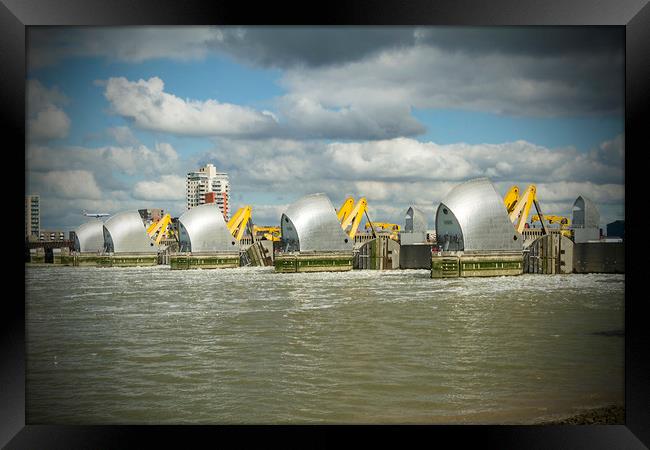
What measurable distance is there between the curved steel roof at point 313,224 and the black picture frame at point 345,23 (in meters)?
34.5

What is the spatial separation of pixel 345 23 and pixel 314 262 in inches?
1377

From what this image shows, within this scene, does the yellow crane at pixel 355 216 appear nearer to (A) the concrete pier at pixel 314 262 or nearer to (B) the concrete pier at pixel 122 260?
(A) the concrete pier at pixel 314 262

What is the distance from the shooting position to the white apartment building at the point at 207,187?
130ft

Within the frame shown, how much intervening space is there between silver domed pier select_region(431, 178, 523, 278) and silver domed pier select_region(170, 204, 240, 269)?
18971 millimetres

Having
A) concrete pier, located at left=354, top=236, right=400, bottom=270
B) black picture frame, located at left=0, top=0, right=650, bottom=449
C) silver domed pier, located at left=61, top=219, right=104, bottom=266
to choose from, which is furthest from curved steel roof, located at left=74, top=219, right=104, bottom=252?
black picture frame, located at left=0, top=0, right=650, bottom=449

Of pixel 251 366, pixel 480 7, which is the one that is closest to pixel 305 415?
pixel 251 366

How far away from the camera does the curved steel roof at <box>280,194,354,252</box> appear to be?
41.1m

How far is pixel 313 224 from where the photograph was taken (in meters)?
41.2

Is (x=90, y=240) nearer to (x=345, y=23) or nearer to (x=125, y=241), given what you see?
(x=125, y=241)

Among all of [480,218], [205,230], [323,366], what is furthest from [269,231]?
[323,366]

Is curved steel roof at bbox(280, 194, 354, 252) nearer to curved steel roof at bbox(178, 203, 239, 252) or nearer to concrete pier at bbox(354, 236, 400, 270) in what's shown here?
concrete pier at bbox(354, 236, 400, 270)

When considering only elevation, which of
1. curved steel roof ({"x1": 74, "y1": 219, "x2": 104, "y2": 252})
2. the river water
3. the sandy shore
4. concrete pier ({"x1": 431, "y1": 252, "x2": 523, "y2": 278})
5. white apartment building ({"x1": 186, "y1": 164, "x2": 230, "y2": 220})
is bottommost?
the sandy shore
